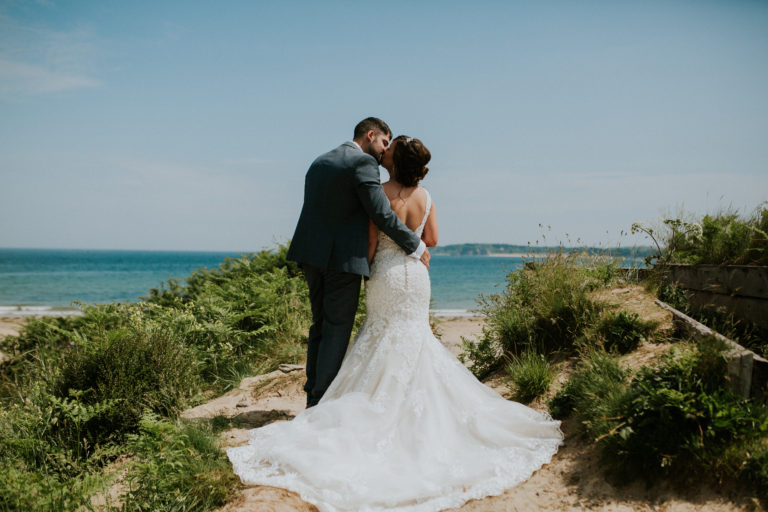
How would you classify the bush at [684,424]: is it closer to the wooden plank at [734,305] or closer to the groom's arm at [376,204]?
the wooden plank at [734,305]

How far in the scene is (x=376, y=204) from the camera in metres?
4.26

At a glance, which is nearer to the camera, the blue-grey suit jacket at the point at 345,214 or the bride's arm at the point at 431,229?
the blue-grey suit jacket at the point at 345,214

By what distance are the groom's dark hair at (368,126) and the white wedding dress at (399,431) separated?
0.92m

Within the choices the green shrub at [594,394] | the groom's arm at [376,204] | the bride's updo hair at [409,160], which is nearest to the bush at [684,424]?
the green shrub at [594,394]

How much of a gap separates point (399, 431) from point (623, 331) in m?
2.55

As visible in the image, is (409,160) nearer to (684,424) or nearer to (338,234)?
(338,234)

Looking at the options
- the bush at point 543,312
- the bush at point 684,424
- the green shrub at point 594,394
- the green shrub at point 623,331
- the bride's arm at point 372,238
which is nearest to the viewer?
the bush at point 684,424

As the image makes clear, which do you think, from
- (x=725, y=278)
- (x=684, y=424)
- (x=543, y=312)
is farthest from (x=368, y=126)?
(x=725, y=278)

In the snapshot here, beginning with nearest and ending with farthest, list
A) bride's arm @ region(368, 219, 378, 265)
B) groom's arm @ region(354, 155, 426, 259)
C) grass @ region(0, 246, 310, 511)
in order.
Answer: grass @ region(0, 246, 310, 511)
groom's arm @ region(354, 155, 426, 259)
bride's arm @ region(368, 219, 378, 265)

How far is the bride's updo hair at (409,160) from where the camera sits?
4438mm

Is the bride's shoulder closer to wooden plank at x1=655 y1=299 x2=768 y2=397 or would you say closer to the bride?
the bride

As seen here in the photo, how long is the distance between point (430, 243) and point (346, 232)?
86 cm

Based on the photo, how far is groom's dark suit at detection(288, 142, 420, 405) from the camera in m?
4.33

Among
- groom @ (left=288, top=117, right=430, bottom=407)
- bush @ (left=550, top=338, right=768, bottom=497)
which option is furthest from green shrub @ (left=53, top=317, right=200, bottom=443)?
bush @ (left=550, top=338, right=768, bottom=497)
